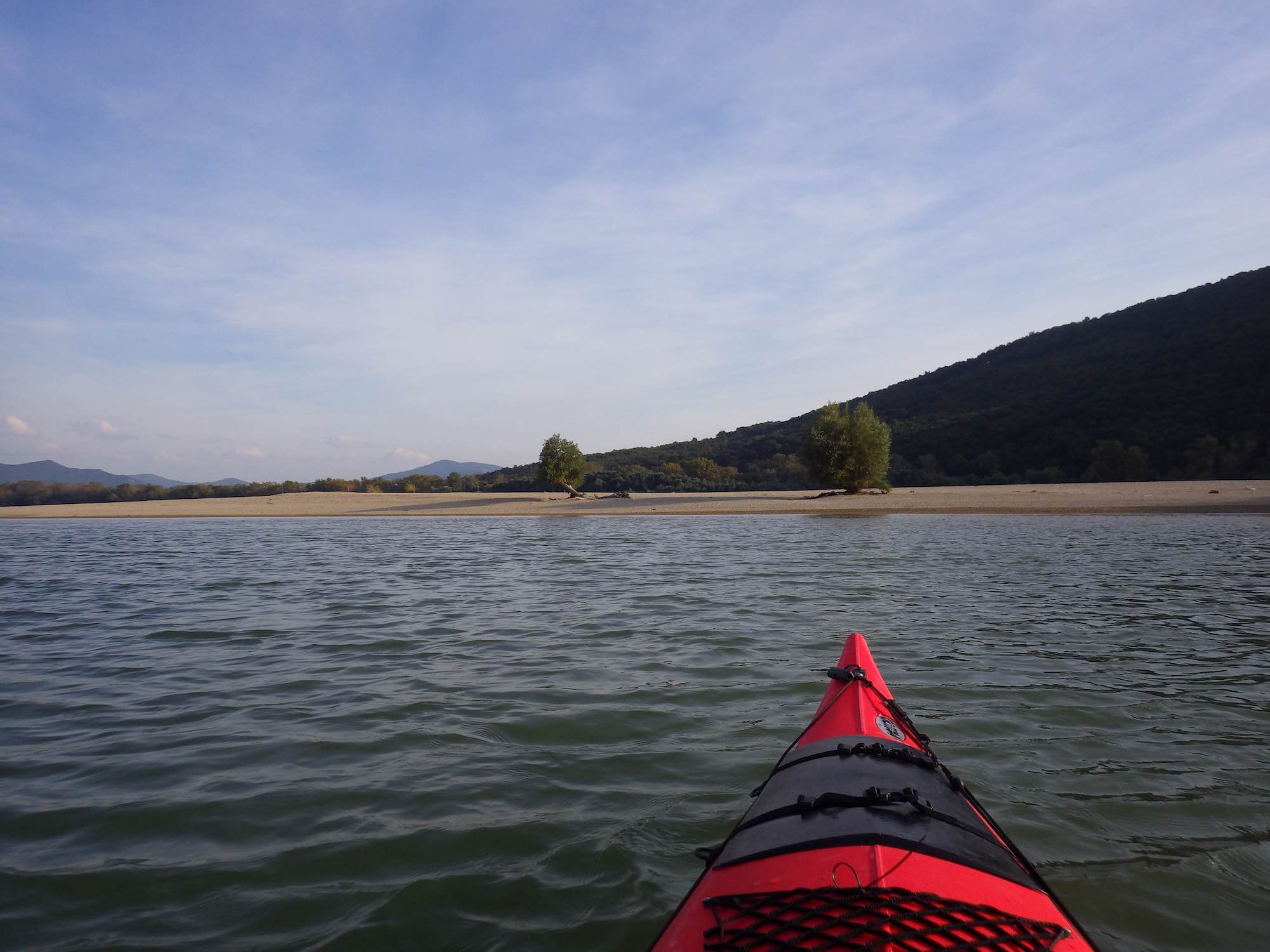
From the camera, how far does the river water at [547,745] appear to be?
3.10m

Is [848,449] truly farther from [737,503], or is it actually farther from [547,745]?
[547,745]

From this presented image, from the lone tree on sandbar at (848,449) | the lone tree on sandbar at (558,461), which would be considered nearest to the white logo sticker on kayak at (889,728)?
the lone tree on sandbar at (848,449)

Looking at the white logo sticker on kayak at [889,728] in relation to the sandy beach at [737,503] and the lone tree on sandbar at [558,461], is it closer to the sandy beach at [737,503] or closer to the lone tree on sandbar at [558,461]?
the sandy beach at [737,503]

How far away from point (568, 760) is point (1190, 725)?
4443mm

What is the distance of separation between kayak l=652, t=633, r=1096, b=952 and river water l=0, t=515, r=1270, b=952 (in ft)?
2.77

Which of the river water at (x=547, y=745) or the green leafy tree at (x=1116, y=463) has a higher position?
the green leafy tree at (x=1116, y=463)

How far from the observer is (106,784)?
4.36m

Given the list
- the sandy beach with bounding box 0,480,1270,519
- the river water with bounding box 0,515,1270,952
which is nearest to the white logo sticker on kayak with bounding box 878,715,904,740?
the river water with bounding box 0,515,1270,952

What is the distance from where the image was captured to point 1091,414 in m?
51.2

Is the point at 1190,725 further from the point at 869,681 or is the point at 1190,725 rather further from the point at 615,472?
the point at 615,472

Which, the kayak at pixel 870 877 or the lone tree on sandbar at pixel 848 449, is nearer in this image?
the kayak at pixel 870 877

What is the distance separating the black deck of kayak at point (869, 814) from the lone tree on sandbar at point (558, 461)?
43.8 metres

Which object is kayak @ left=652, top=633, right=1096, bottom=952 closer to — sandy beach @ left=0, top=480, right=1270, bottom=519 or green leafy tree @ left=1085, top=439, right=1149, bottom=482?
sandy beach @ left=0, top=480, right=1270, bottom=519

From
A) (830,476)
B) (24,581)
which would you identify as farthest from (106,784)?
(830,476)
